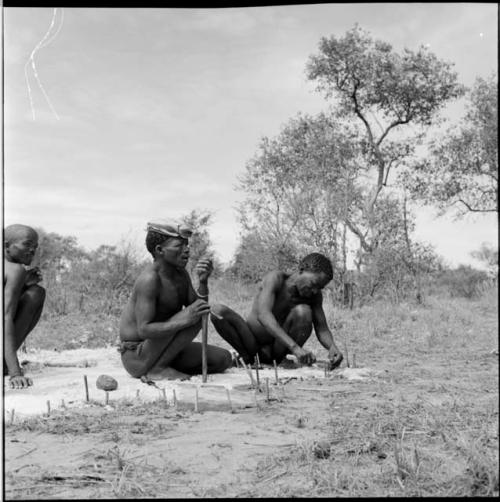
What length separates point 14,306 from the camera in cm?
420

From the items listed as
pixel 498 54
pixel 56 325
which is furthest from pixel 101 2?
pixel 56 325

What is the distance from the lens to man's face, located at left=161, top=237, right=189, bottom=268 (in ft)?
13.4

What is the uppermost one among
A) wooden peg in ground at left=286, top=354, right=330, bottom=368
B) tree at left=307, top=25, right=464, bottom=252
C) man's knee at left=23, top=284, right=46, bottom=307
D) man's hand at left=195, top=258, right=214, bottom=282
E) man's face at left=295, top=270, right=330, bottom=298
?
tree at left=307, top=25, right=464, bottom=252

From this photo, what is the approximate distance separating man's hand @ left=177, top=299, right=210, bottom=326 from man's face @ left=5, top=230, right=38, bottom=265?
44.6 inches

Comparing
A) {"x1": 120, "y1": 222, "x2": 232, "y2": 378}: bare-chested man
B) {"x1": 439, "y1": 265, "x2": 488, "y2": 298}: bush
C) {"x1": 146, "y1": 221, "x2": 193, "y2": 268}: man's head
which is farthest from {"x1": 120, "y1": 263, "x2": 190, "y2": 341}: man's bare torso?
{"x1": 439, "y1": 265, "x2": 488, "y2": 298}: bush

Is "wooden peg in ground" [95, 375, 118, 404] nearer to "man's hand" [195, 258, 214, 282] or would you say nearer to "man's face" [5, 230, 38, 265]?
"man's hand" [195, 258, 214, 282]

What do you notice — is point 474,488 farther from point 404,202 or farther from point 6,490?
point 404,202

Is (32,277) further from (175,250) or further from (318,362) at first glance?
(318,362)

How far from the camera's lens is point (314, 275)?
465 centimetres

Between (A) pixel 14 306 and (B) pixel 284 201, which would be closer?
(A) pixel 14 306

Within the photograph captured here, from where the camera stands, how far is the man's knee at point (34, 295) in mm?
4395

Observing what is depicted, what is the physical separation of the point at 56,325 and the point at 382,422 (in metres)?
5.66

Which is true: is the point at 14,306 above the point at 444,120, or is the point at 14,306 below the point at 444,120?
below

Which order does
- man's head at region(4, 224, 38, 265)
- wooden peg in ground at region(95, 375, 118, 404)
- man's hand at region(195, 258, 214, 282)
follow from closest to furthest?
wooden peg in ground at region(95, 375, 118, 404)
man's hand at region(195, 258, 214, 282)
man's head at region(4, 224, 38, 265)
